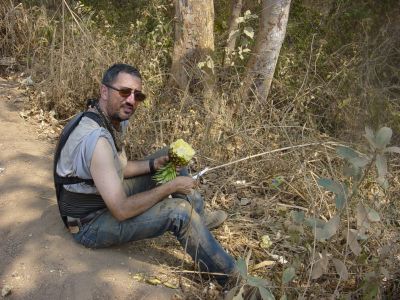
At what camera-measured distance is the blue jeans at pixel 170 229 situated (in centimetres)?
250

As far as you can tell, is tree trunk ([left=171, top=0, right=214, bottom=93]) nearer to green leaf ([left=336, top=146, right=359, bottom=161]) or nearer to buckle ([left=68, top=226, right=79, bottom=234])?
buckle ([left=68, top=226, right=79, bottom=234])

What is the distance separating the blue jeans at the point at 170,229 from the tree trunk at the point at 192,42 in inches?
77.6

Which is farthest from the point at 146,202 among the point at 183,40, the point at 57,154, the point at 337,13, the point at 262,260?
the point at 337,13

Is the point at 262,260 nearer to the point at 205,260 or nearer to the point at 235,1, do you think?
the point at 205,260

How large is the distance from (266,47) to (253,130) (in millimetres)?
953

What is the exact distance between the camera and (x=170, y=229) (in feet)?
8.34

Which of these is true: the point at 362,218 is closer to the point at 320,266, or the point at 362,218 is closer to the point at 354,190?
the point at 354,190

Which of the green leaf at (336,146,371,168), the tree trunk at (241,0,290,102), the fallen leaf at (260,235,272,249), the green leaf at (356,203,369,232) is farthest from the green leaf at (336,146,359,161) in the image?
the tree trunk at (241,0,290,102)

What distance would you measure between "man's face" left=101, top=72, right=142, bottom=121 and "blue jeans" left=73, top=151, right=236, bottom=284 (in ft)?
1.94

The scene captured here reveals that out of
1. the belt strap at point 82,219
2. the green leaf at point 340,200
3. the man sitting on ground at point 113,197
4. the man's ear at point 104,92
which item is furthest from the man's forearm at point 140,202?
the green leaf at point 340,200

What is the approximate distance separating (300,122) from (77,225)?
2.58 metres

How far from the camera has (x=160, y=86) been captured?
4.45 m

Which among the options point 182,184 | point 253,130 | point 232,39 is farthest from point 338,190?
point 232,39

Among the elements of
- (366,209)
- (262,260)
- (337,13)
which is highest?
(337,13)
